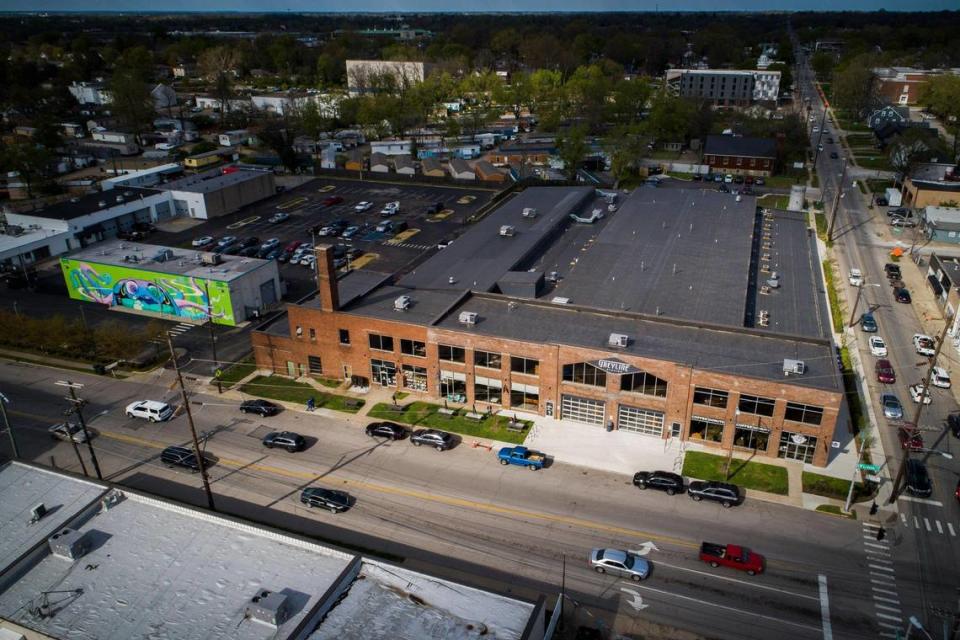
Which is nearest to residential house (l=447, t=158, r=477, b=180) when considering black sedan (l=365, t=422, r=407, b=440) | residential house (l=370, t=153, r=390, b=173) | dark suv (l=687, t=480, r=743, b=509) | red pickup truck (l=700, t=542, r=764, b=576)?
residential house (l=370, t=153, r=390, b=173)


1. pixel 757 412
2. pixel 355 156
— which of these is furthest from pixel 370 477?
pixel 355 156

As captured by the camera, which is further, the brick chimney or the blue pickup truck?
the brick chimney

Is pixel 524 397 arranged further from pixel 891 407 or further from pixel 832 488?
pixel 891 407

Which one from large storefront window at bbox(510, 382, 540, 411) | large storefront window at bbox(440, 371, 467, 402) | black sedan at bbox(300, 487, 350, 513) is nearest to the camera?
black sedan at bbox(300, 487, 350, 513)

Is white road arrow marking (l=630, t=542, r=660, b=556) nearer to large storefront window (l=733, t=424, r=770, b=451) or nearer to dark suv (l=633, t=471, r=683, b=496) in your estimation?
dark suv (l=633, t=471, r=683, b=496)

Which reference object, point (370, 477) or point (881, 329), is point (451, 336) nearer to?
point (370, 477)

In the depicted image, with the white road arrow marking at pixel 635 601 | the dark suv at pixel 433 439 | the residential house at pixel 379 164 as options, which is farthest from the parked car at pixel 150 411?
the residential house at pixel 379 164
